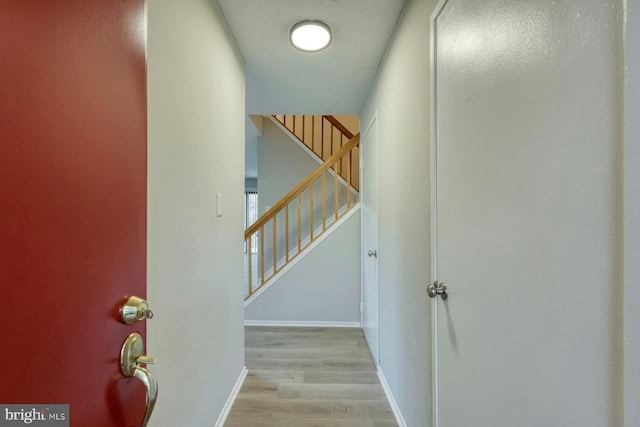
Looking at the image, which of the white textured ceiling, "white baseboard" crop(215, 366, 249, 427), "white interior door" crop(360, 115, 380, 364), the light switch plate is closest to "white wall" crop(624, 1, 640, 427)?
the white textured ceiling

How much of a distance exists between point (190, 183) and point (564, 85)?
1.25 m

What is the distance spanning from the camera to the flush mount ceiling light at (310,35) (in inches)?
68.2

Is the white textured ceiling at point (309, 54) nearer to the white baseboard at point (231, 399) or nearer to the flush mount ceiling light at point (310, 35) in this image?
the flush mount ceiling light at point (310, 35)

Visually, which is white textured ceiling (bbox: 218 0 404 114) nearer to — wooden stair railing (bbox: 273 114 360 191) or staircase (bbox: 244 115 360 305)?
staircase (bbox: 244 115 360 305)

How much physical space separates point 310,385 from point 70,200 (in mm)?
2057

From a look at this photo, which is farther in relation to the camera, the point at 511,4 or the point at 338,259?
the point at 338,259

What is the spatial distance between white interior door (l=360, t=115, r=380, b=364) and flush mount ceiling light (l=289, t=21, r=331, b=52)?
28.1 inches

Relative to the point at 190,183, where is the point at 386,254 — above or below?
below

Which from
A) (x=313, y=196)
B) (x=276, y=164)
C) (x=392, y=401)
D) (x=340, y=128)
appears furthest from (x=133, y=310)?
(x=340, y=128)

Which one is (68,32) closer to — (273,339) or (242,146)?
(242,146)

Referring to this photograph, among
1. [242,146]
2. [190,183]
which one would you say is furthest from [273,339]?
[190,183]

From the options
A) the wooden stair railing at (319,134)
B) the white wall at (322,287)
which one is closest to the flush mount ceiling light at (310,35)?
the white wall at (322,287)

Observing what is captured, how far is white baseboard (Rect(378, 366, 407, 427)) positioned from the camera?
166 cm

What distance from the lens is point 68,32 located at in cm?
48
